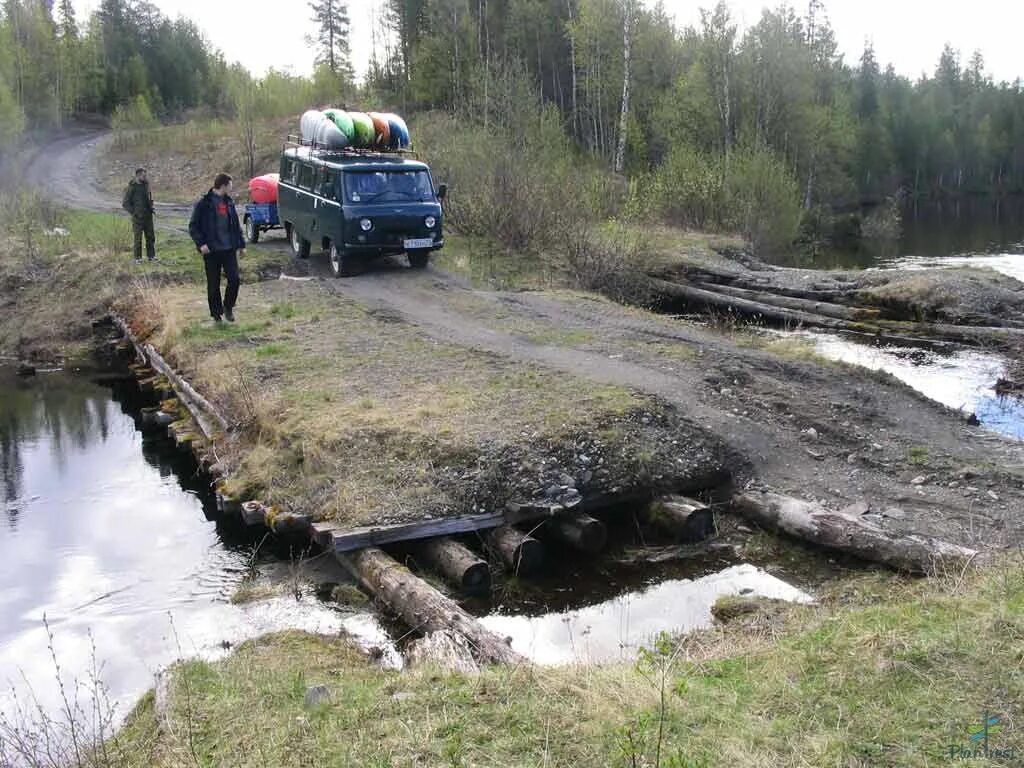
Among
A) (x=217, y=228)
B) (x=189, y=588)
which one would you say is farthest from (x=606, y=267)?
(x=189, y=588)

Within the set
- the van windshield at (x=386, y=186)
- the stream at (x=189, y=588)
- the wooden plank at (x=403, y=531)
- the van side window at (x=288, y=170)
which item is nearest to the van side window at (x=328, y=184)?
the van windshield at (x=386, y=186)

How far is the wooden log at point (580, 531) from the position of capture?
8.57 m

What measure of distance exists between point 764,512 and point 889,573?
1.42 metres

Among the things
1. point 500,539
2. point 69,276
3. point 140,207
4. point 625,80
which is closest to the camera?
point 500,539

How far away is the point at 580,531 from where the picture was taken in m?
8.55

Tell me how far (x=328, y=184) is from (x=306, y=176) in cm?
160

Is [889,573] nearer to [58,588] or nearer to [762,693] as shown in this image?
[762,693]

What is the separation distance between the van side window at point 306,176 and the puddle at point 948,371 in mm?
10606

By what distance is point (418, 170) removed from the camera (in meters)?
19.0

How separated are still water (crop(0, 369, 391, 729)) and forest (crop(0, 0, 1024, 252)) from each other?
17860 millimetres

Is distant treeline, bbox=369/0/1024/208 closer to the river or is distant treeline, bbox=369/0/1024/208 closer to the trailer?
the river

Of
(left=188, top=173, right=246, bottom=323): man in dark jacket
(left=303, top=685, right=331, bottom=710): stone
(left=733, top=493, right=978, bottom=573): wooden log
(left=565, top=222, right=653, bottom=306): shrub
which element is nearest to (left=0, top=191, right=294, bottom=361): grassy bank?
(left=188, top=173, right=246, bottom=323): man in dark jacket

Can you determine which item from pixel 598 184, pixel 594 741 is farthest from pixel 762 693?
pixel 598 184

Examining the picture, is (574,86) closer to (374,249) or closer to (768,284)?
(768,284)
